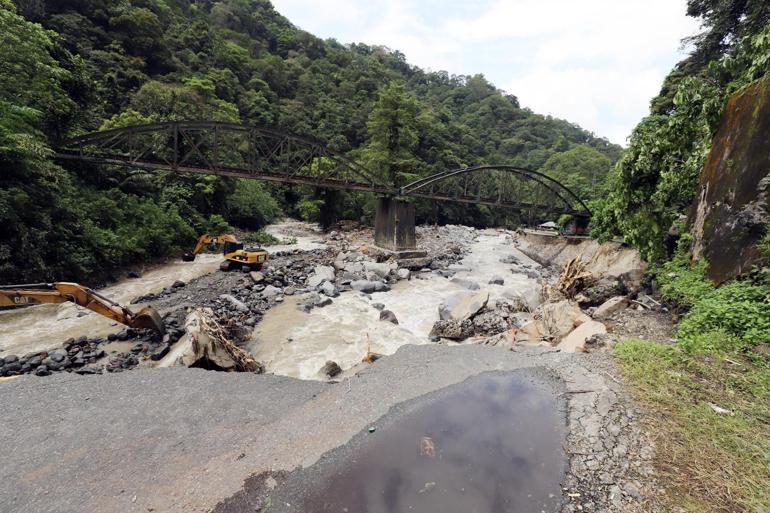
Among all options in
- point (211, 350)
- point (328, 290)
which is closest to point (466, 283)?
point (328, 290)

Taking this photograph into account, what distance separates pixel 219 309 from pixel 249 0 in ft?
379

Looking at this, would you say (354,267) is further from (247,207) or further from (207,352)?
(247,207)

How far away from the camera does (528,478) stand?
143 inches

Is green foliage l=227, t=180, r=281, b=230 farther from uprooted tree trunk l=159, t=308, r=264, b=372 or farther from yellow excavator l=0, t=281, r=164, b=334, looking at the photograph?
uprooted tree trunk l=159, t=308, r=264, b=372

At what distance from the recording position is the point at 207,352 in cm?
644

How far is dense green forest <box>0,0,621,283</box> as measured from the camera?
448 inches

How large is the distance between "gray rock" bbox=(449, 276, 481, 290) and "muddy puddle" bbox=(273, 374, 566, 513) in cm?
1150

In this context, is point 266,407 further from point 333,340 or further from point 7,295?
point 7,295

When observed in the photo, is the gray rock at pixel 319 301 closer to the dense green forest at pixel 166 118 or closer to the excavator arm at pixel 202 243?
the excavator arm at pixel 202 243

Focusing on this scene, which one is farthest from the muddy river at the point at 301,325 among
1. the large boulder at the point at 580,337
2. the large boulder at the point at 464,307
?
the large boulder at the point at 580,337

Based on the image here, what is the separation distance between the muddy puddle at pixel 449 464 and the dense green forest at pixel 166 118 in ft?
42.9

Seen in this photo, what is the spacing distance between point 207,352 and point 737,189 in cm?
1316

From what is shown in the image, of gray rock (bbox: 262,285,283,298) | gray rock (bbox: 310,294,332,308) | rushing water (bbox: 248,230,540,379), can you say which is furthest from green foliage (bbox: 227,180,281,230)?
rushing water (bbox: 248,230,540,379)

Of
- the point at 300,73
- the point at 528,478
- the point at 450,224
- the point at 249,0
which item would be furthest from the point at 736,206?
the point at 249,0
